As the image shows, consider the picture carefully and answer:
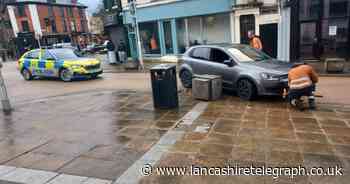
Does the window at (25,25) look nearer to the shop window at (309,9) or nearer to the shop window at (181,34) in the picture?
the shop window at (181,34)

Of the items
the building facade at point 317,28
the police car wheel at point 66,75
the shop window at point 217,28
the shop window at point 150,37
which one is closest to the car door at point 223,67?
the building facade at point 317,28

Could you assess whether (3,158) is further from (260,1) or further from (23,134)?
(260,1)

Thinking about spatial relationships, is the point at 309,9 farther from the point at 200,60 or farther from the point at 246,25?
the point at 200,60

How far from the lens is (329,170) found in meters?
3.37

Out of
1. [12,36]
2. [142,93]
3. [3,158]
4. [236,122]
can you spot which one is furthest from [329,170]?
[12,36]

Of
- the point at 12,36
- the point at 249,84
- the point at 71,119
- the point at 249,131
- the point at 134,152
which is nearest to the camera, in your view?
the point at 134,152

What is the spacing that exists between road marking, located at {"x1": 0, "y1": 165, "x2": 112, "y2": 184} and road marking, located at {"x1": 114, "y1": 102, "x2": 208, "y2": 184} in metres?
0.26

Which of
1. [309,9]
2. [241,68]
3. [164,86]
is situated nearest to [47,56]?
[164,86]

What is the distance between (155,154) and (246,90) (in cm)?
388

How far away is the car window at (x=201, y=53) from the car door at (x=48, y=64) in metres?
7.22

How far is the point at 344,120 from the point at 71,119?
601 cm

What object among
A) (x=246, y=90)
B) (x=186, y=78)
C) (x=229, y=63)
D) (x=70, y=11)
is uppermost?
(x=70, y=11)

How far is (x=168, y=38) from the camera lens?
17797 mm

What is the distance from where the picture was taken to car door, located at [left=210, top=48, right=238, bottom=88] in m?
7.36
